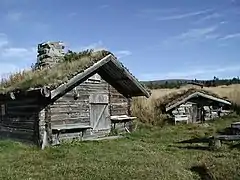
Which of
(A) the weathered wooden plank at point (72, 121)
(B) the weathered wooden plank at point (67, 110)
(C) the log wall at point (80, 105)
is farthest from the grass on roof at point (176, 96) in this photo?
(B) the weathered wooden plank at point (67, 110)

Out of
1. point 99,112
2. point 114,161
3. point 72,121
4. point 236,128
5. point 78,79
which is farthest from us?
point 99,112

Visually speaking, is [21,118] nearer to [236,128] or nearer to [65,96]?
[65,96]

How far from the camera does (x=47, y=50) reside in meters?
20.3

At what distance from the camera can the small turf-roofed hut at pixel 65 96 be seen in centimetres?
1603

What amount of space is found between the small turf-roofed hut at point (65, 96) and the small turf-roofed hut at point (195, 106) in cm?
717

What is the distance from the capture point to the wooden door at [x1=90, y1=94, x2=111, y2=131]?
18.4 meters

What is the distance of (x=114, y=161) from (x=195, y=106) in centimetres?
1809

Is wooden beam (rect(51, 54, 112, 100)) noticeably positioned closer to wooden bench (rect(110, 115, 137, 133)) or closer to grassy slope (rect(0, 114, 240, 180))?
grassy slope (rect(0, 114, 240, 180))

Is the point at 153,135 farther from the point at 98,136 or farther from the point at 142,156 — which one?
the point at 142,156

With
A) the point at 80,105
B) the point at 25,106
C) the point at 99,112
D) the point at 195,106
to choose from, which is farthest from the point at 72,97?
the point at 195,106

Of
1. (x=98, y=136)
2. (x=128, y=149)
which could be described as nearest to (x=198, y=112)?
(x=98, y=136)

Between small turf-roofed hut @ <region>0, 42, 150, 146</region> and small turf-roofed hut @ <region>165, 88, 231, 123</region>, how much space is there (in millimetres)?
7167

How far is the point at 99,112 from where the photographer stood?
18.8 meters

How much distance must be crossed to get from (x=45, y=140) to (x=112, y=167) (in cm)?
574
